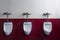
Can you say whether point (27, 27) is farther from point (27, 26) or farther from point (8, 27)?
point (8, 27)

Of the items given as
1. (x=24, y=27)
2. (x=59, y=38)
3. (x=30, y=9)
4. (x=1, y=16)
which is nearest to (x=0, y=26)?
(x=1, y=16)

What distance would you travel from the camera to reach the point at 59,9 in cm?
290

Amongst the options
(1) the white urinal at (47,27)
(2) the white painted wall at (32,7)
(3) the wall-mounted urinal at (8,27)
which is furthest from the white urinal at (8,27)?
(1) the white urinal at (47,27)

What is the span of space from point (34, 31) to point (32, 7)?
52cm

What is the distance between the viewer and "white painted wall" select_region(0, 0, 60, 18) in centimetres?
279

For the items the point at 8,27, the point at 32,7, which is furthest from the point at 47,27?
the point at 8,27

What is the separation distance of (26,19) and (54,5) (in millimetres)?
696

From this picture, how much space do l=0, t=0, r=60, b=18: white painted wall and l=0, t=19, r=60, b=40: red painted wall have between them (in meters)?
0.11

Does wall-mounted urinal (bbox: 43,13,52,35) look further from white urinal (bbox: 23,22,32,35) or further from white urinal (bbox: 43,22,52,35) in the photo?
white urinal (bbox: 23,22,32,35)

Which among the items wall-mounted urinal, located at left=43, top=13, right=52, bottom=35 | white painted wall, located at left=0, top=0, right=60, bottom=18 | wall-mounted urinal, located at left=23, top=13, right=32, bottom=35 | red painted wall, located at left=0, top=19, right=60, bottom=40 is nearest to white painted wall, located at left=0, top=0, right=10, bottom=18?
white painted wall, located at left=0, top=0, right=60, bottom=18

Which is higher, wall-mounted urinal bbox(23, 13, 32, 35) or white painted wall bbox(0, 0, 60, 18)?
white painted wall bbox(0, 0, 60, 18)

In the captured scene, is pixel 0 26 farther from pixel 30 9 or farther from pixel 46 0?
pixel 46 0

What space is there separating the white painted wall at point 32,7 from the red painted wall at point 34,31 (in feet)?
0.37

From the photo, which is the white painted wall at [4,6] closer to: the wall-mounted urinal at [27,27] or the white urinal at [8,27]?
the white urinal at [8,27]
